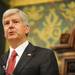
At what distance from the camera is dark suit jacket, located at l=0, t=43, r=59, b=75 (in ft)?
6.61

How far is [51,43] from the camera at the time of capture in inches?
234

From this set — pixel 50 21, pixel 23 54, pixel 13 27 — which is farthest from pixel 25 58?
pixel 50 21

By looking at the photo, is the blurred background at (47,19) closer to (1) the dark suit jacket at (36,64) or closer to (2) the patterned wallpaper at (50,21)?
(2) the patterned wallpaper at (50,21)

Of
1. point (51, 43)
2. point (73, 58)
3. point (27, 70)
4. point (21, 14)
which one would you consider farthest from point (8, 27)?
point (51, 43)

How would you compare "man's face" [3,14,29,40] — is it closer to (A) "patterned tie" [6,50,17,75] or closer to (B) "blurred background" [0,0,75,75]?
(A) "patterned tie" [6,50,17,75]

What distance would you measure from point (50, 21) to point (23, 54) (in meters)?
3.99

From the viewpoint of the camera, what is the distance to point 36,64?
2049 mm

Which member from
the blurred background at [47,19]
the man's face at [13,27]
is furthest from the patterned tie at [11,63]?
the blurred background at [47,19]

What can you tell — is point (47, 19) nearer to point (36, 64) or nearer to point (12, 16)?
point (12, 16)

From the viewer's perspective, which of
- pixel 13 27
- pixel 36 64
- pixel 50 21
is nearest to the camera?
pixel 36 64

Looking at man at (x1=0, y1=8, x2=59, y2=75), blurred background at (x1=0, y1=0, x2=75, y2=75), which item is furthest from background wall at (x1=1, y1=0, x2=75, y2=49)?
man at (x1=0, y1=8, x2=59, y2=75)

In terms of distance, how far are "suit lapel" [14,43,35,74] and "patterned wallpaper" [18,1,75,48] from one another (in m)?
3.69

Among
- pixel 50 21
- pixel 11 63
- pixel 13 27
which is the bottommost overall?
pixel 50 21

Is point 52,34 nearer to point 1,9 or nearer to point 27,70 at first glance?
point 1,9
